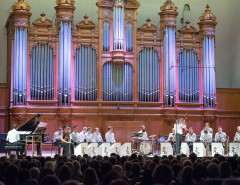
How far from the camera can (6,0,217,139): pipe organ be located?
72.9 ft

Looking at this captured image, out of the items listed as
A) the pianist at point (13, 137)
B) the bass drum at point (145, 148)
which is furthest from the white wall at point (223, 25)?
the pianist at point (13, 137)

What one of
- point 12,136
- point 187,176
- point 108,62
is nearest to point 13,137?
point 12,136

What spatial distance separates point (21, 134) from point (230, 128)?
1148 centimetres

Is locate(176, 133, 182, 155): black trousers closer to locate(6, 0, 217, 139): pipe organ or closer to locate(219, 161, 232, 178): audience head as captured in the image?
locate(6, 0, 217, 139): pipe organ

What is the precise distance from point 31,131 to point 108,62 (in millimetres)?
6204

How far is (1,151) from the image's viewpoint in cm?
2114

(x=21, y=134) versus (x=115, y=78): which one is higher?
(x=115, y=78)

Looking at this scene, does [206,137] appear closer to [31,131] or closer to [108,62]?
[108,62]

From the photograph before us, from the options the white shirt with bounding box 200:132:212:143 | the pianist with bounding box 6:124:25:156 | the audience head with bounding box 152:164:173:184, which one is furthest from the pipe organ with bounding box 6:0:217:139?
the audience head with bounding box 152:164:173:184

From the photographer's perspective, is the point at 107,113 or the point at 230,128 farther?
the point at 230,128

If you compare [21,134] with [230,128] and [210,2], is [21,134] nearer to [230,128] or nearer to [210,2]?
[230,128]

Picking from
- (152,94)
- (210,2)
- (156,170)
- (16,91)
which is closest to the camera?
(156,170)

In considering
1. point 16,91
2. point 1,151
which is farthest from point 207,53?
point 1,151

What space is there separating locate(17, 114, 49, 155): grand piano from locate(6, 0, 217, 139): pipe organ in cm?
325
